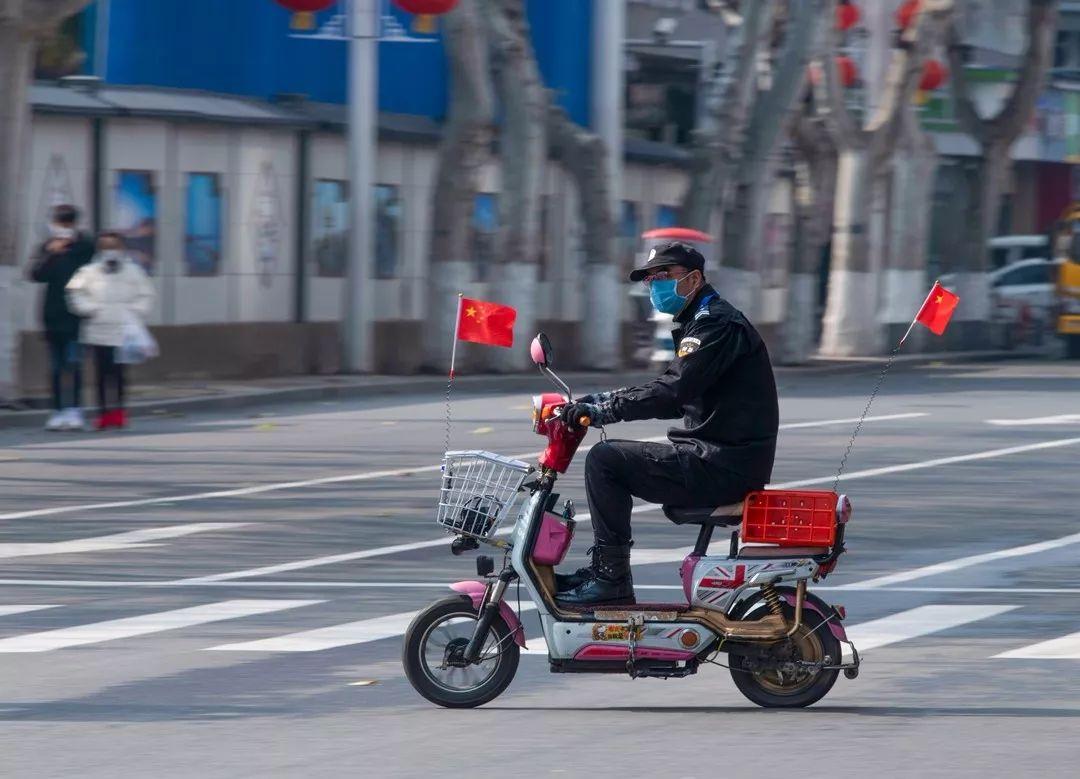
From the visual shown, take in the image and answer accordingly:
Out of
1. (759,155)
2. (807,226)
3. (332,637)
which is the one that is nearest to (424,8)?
(759,155)

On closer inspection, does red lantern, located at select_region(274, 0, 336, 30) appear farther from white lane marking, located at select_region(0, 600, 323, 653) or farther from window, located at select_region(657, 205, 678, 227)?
white lane marking, located at select_region(0, 600, 323, 653)

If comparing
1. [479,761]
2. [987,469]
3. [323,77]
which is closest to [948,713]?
[479,761]

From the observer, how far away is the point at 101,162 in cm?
2772

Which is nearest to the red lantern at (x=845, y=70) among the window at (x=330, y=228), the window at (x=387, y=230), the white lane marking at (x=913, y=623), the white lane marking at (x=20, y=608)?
the window at (x=387, y=230)

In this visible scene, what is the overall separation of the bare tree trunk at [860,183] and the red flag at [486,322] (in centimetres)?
2898

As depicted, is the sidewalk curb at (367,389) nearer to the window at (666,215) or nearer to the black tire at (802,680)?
the window at (666,215)

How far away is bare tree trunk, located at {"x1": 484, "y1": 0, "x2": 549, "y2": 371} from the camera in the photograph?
98.8ft

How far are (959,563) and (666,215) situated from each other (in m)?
28.6

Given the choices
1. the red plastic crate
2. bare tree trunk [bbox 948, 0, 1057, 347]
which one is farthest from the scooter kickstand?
bare tree trunk [bbox 948, 0, 1057, 347]

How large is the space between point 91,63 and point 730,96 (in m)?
8.49

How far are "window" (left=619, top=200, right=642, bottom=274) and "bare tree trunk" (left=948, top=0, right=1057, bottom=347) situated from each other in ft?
18.8

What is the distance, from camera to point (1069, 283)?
131 ft

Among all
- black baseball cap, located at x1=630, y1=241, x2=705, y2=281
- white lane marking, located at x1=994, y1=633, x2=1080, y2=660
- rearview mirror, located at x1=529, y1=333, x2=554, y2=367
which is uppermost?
black baseball cap, located at x1=630, y1=241, x2=705, y2=281

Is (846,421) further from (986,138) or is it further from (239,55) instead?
(986,138)
